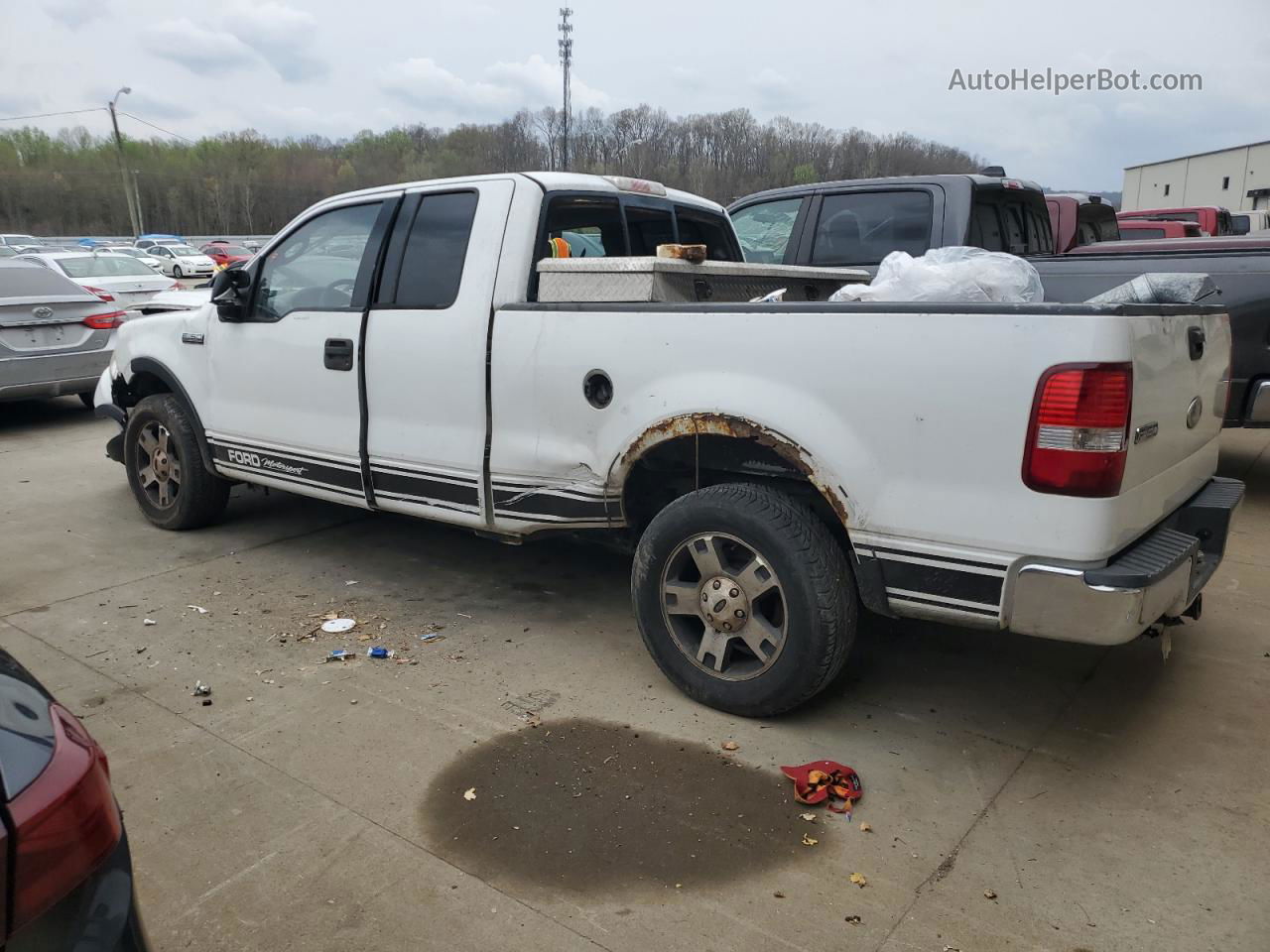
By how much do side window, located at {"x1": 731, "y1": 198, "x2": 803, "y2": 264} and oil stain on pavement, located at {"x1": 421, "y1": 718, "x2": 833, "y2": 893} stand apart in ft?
14.4

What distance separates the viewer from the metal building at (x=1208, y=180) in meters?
52.2

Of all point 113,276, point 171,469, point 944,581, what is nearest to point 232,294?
point 171,469

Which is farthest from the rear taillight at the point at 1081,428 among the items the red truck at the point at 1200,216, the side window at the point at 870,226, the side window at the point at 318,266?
the red truck at the point at 1200,216

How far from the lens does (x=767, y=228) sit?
22.8 feet

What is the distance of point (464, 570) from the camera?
5043 mm

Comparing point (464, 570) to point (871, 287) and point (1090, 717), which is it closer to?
→ point (871, 287)

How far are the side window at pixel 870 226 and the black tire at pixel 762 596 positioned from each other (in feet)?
11.7

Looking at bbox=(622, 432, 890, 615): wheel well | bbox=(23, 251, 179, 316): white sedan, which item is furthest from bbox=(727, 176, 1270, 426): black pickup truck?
bbox=(23, 251, 179, 316): white sedan

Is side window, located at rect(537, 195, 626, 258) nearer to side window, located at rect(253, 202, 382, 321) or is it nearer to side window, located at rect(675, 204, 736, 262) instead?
side window, located at rect(675, 204, 736, 262)

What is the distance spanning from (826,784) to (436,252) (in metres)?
2.75

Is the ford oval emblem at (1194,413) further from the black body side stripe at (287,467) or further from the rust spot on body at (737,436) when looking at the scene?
the black body side stripe at (287,467)

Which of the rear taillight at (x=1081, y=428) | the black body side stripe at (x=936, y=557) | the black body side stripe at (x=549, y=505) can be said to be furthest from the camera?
the black body side stripe at (x=549, y=505)

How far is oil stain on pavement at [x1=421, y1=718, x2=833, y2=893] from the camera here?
2.65 meters

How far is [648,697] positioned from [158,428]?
3.67 meters
